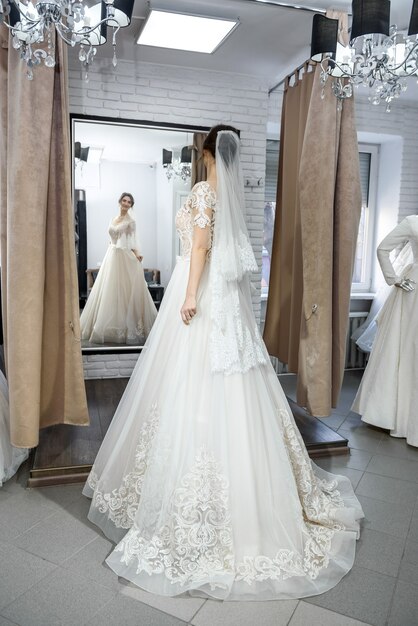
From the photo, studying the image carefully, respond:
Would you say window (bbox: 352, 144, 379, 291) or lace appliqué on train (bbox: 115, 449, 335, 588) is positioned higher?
window (bbox: 352, 144, 379, 291)

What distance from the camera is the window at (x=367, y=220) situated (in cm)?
530

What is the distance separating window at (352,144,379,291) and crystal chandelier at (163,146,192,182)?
2.11m

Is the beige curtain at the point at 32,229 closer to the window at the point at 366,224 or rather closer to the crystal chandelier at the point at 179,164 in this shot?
the crystal chandelier at the point at 179,164

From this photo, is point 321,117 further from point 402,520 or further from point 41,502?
point 41,502

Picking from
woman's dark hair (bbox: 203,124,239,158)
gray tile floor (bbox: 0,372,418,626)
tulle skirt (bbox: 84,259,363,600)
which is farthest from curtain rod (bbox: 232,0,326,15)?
gray tile floor (bbox: 0,372,418,626)

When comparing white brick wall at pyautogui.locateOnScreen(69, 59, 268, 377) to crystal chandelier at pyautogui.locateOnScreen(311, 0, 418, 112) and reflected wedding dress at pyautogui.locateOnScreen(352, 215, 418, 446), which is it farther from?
crystal chandelier at pyautogui.locateOnScreen(311, 0, 418, 112)

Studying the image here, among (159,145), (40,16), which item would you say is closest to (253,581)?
(40,16)

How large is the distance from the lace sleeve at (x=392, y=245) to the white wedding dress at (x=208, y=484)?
163cm

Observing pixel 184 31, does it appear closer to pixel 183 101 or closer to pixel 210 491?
pixel 183 101

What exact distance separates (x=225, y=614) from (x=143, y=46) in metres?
3.45

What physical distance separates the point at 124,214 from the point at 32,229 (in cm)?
158

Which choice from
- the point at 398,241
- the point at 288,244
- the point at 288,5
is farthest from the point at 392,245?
the point at 288,5

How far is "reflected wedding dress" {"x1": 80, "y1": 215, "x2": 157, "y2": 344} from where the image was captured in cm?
403

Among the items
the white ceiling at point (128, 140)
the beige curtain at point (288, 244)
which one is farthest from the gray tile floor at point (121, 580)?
the white ceiling at point (128, 140)
